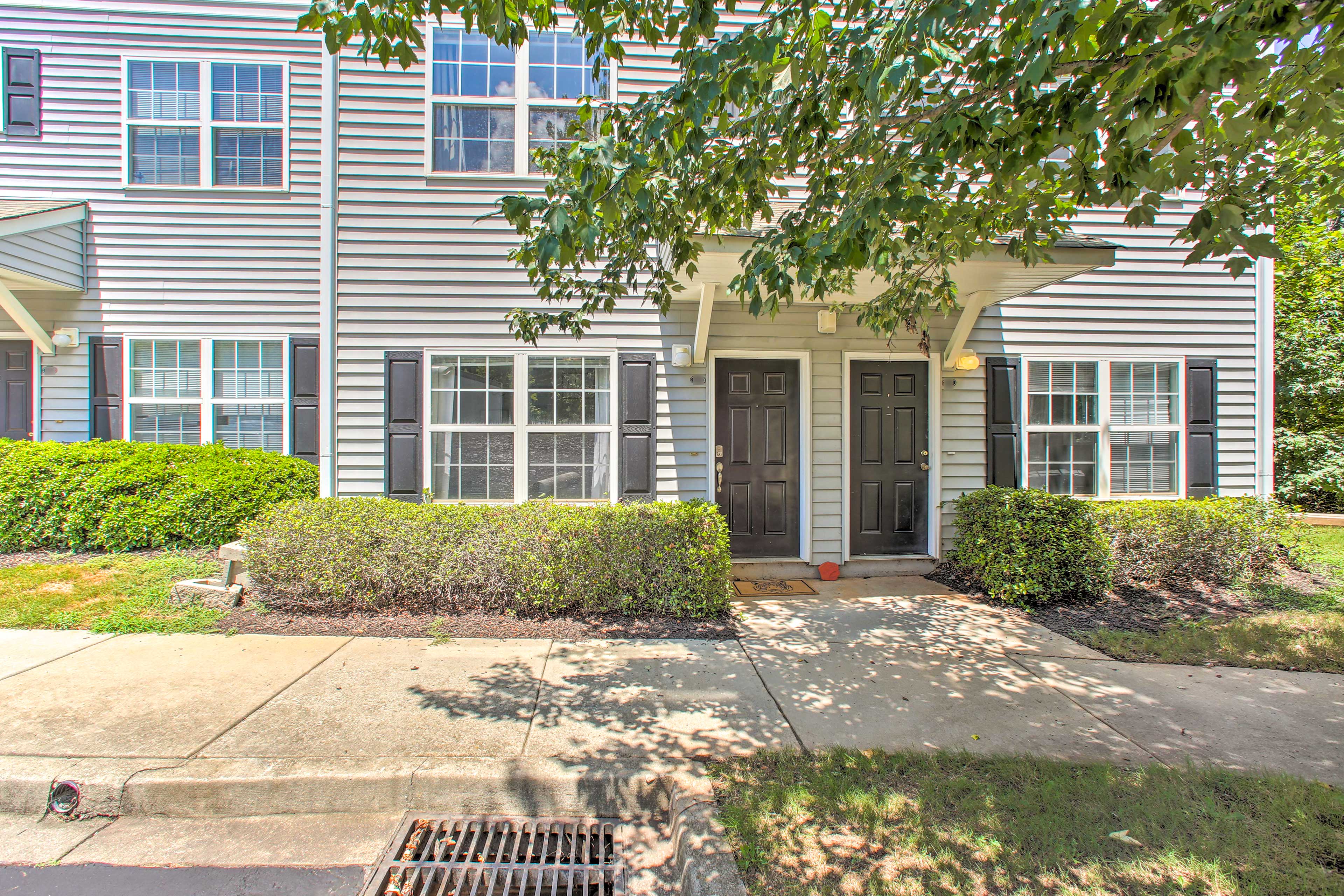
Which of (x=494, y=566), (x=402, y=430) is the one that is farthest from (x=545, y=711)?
(x=402, y=430)

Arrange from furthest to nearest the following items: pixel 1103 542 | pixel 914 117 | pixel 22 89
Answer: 1. pixel 22 89
2. pixel 1103 542
3. pixel 914 117

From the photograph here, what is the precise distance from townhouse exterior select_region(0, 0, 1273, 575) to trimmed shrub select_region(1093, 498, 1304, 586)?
0.73 m

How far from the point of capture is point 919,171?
2609mm

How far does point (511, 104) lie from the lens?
529 cm

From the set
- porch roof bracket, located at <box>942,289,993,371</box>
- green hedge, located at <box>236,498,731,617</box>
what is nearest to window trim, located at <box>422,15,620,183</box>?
green hedge, located at <box>236,498,731,617</box>

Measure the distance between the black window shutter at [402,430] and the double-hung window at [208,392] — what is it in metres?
1.90

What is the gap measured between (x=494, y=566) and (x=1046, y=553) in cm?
431

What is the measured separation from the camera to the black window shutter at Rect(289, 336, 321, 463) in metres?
6.21

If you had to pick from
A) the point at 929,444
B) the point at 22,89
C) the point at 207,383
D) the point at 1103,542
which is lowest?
the point at 1103,542

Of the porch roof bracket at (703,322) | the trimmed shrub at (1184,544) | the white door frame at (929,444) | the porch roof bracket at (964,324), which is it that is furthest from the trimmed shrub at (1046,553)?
the porch roof bracket at (703,322)

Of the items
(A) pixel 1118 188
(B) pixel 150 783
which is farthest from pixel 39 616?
(A) pixel 1118 188

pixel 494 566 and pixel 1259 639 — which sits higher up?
pixel 494 566

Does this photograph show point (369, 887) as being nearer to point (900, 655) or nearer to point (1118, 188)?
point (900, 655)

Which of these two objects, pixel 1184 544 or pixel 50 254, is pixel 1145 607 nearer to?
pixel 1184 544
